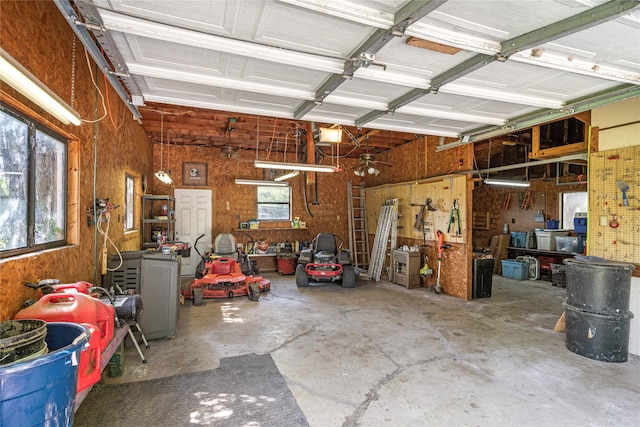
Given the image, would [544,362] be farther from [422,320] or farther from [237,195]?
[237,195]

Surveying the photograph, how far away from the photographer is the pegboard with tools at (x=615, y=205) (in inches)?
145

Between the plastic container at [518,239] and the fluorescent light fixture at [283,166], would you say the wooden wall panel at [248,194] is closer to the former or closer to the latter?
the fluorescent light fixture at [283,166]

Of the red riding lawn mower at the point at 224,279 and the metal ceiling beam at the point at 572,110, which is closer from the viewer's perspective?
the metal ceiling beam at the point at 572,110

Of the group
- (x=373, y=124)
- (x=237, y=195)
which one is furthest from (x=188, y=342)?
(x=237, y=195)

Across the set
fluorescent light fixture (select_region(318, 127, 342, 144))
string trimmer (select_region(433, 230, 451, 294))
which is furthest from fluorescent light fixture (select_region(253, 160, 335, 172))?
string trimmer (select_region(433, 230, 451, 294))

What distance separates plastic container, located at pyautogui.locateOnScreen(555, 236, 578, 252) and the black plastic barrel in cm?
478

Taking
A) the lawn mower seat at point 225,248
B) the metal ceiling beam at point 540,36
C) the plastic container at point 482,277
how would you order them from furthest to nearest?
the lawn mower seat at point 225,248
the plastic container at point 482,277
the metal ceiling beam at point 540,36

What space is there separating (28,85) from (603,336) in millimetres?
5148

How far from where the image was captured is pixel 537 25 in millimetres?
2066

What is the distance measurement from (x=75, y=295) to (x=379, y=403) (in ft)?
7.63

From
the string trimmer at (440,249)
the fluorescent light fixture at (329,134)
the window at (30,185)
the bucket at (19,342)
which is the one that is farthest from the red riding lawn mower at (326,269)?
the bucket at (19,342)

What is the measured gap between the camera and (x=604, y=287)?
347 centimetres

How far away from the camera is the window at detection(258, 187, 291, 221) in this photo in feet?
28.8

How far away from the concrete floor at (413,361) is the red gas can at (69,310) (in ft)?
3.82
